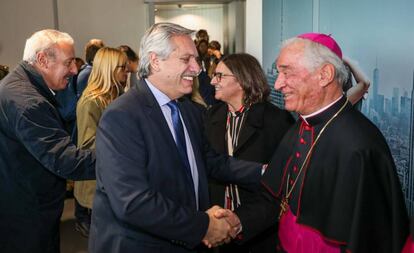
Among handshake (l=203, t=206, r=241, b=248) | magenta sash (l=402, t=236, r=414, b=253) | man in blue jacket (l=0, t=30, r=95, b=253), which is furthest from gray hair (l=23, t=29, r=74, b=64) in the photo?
magenta sash (l=402, t=236, r=414, b=253)

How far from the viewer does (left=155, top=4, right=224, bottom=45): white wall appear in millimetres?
8719

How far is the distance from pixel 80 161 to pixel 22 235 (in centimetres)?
47

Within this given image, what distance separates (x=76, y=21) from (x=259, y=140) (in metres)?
5.71

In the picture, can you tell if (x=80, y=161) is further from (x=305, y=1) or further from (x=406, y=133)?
(x=305, y=1)

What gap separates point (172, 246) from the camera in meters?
1.67

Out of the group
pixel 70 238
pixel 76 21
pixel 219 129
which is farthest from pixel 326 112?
pixel 76 21

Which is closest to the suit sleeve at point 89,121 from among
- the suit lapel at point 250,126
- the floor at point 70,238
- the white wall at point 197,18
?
the floor at point 70,238

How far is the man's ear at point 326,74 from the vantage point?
1.59 m

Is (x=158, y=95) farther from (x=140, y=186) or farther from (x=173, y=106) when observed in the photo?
(x=140, y=186)

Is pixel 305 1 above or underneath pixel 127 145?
above

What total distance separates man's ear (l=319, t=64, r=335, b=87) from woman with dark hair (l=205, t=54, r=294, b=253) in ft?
2.83

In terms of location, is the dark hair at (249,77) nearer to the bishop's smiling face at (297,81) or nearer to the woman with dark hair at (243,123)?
the woman with dark hair at (243,123)

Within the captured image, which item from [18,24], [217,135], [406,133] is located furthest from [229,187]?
[18,24]

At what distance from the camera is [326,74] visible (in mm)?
1597
